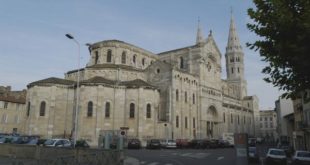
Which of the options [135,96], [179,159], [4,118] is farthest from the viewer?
[4,118]

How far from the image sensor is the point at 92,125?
43.0 meters

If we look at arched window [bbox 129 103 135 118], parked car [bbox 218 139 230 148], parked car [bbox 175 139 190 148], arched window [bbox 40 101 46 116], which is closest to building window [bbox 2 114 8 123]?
arched window [bbox 40 101 46 116]

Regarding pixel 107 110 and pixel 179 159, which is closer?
pixel 179 159

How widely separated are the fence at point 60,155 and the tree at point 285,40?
7.78 m

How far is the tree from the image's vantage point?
9.70 metres

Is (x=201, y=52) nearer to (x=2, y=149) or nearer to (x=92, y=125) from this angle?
(x=92, y=125)

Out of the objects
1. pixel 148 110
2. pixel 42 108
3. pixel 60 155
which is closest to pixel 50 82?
pixel 42 108

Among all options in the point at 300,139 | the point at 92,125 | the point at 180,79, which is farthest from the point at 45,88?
the point at 300,139

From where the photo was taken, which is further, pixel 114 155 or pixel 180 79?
pixel 180 79

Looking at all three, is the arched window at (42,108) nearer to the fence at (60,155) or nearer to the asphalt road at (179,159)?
the asphalt road at (179,159)

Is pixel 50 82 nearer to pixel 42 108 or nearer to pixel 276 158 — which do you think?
pixel 42 108

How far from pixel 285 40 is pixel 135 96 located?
36637mm

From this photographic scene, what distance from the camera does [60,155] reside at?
1598cm

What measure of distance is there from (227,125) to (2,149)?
57.1 metres
